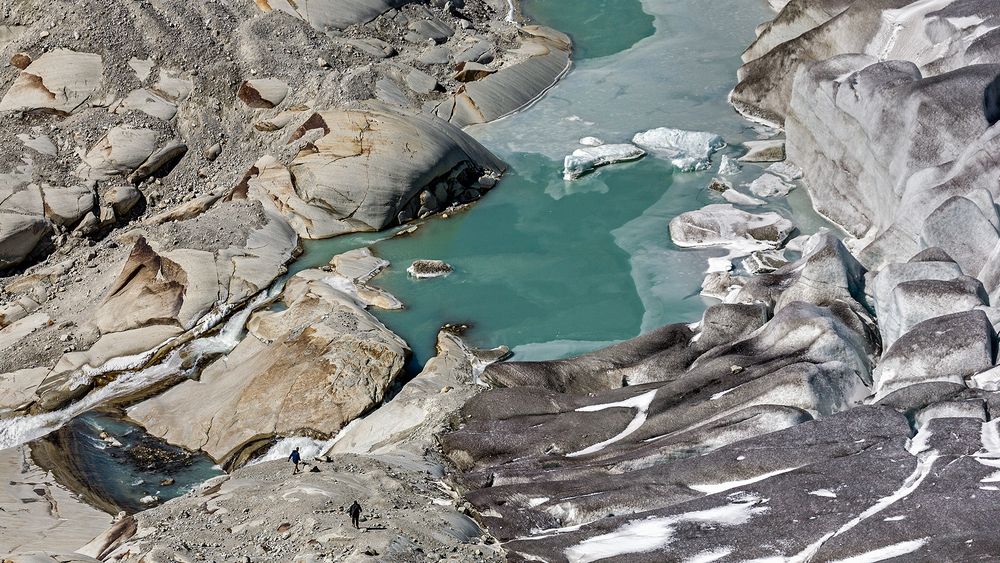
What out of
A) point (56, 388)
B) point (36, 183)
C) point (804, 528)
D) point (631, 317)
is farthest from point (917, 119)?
point (36, 183)

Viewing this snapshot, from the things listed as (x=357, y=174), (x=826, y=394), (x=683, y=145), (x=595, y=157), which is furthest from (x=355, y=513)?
(x=683, y=145)

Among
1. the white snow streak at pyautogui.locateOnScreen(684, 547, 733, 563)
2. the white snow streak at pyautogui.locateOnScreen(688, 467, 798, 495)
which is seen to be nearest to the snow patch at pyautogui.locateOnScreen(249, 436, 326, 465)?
the white snow streak at pyautogui.locateOnScreen(688, 467, 798, 495)

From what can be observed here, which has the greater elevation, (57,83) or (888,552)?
(57,83)

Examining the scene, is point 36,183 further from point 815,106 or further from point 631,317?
point 815,106

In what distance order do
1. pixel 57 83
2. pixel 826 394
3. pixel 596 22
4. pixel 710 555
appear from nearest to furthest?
pixel 710 555 → pixel 826 394 → pixel 57 83 → pixel 596 22

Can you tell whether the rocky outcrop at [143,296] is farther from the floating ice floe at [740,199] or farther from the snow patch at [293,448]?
the floating ice floe at [740,199]

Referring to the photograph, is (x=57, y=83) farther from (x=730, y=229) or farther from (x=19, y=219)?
(x=730, y=229)
